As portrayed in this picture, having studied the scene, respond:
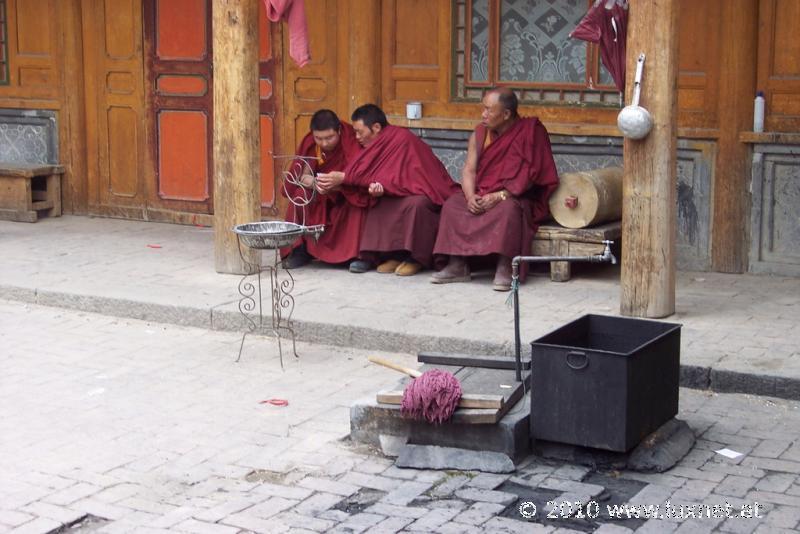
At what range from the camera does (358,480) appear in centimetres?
545

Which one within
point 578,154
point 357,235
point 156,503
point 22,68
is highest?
point 22,68

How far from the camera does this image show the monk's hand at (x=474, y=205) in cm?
879

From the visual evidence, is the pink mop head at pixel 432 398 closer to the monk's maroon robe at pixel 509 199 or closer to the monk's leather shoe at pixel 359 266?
the monk's maroon robe at pixel 509 199

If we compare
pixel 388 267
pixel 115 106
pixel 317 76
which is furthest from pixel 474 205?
pixel 115 106

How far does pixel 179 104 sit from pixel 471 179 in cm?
374

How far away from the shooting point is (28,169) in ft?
38.7

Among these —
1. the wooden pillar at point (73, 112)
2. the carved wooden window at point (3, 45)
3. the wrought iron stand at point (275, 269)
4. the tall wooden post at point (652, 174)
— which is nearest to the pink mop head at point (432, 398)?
the wrought iron stand at point (275, 269)

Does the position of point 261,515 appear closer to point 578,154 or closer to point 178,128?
point 578,154

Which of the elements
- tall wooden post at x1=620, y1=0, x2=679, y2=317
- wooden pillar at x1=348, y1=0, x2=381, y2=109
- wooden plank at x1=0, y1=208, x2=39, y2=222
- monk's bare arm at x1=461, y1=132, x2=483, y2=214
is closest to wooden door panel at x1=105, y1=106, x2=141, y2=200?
wooden plank at x1=0, y1=208, x2=39, y2=222

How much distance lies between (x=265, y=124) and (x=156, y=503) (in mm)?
6368

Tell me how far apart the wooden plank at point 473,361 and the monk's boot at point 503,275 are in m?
2.24

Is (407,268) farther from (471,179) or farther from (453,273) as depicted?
(471,179)

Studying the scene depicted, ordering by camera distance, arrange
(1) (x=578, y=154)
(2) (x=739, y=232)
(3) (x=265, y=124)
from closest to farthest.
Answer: (2) (x=739, y=232) → (1) (x=578, y=154) → (3) (x=265, y=124)

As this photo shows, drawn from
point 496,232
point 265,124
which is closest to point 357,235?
point 496,232
